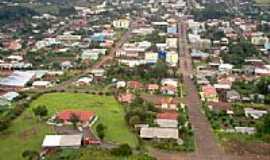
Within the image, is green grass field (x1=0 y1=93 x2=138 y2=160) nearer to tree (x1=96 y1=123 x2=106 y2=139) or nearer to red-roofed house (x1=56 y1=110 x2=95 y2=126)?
tree (x1=96 y1=123 x2=106 y2=139)

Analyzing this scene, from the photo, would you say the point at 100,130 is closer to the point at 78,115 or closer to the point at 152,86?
the point at 78,115

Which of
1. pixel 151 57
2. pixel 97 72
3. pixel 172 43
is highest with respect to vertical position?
pixel 172 43

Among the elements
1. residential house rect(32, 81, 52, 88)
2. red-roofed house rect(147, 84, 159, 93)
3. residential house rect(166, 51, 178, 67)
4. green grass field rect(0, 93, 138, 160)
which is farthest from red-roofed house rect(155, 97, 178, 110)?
residential house rect(166, 51, 178, 67)

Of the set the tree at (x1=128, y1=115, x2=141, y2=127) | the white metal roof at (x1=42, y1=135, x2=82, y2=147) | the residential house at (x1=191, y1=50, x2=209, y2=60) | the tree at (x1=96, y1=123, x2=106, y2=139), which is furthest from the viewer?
the residential house at (x1=191, y1=50, x2=209, y2=60)

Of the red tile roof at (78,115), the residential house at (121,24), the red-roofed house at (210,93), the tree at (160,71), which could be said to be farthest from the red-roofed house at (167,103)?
the residential house at (121,24)

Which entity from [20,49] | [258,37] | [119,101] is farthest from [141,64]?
[258,37]

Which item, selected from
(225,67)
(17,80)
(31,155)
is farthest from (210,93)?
(31,155)

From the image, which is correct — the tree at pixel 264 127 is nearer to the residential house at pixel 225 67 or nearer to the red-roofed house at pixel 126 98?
Answer: the red-roofed house at pixel 126 98
